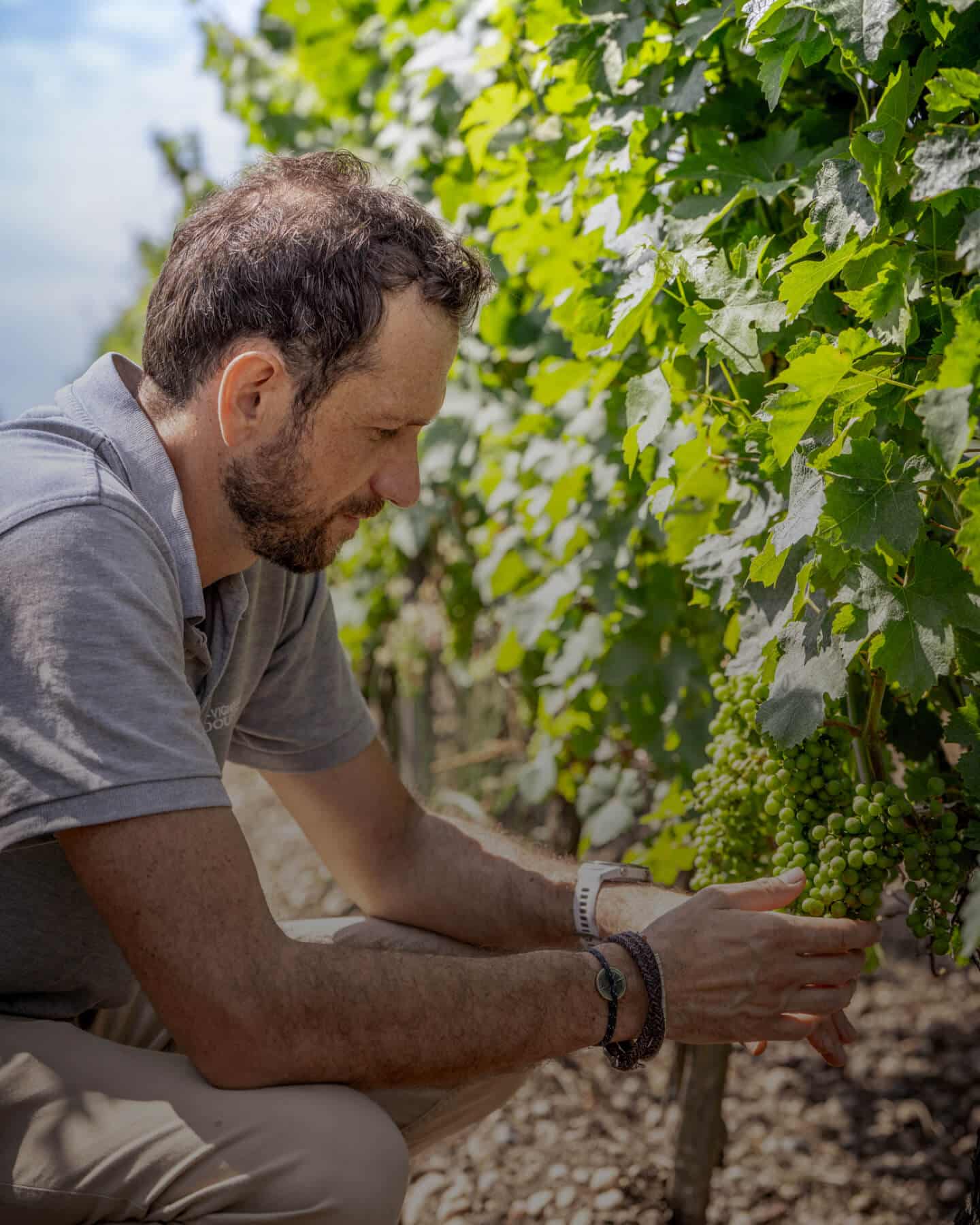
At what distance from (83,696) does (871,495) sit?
0.90 m

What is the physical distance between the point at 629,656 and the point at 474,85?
A: 1245mm

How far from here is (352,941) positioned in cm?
212

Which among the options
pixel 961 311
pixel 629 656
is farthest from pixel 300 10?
pixel 961 311

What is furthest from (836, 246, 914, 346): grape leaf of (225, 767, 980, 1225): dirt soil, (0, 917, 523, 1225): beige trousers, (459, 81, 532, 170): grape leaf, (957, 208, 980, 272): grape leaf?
(225, 767, 980, 1225): dirt soil

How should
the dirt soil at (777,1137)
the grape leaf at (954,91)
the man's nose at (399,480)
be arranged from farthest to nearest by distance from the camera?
the dirt soil at (777,1137)
the man's nose at (399,480)
the grape leaf at (954,91)

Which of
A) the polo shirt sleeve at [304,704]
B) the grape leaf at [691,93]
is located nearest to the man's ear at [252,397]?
the polo shirt sleeve at [304,704]

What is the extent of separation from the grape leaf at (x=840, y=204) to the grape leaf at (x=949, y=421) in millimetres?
328

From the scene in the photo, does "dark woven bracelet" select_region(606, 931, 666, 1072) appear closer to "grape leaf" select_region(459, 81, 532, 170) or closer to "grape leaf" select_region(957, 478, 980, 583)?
"grape leaf" select_region(957, 478, 980, 583)

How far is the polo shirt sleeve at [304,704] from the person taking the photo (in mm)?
2121

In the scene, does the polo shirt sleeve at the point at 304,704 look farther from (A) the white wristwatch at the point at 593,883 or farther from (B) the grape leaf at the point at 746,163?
(B) the grape leaf at the point at 746,163

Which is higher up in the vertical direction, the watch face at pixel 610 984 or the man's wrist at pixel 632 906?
the watch face at pixel 610 984

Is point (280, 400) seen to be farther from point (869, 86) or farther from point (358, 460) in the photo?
point (869, 86)

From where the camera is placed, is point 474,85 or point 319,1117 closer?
point 319,1117

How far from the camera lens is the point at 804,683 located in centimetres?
145
